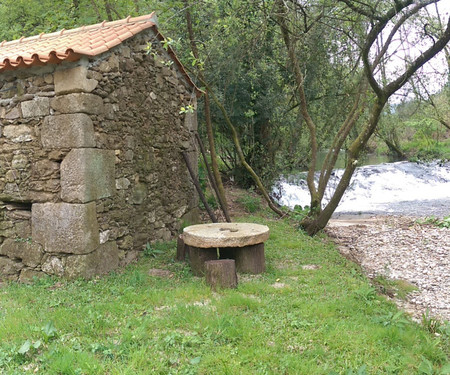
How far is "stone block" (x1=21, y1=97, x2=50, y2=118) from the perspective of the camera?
4875 mm

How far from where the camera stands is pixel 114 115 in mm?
5391

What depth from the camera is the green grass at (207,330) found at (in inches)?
120

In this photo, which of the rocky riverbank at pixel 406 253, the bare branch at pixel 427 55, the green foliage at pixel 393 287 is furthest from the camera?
the bare branch at pixel 427 55

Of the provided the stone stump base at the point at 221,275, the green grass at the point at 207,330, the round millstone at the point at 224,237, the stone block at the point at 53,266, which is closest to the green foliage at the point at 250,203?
the round millstone at the point at 224,237

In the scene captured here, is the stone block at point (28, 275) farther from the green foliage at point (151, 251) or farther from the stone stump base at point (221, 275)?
the stone stump base at point (221, 275)

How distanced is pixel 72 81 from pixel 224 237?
2.66 meters

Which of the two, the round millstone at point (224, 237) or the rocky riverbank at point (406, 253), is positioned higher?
the round millstone at point (224, 237)

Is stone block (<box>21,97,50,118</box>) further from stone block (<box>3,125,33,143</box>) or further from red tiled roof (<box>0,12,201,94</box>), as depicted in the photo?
red tiled roof (<box>0,12,201,94</box>)

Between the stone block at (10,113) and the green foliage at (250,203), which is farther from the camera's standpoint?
the green foliage at (250,203)

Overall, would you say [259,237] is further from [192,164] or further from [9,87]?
[9,87]

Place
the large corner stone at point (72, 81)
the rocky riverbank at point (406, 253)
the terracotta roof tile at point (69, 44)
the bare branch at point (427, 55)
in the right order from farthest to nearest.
Answer: the bare branch at point (427, 55) < the rocky riverbank at point (406, 253) < the large corner stone at point (72, 81) < the terracotta roof tile at point (69, 44)

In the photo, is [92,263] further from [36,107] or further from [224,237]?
[36,107]

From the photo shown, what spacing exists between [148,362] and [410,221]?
9317 mm

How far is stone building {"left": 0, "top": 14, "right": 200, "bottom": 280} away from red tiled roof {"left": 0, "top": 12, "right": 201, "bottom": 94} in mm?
17
